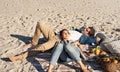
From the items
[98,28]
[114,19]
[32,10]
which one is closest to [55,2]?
[32,10]

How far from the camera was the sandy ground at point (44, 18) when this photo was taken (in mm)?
6914

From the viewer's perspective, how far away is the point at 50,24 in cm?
946

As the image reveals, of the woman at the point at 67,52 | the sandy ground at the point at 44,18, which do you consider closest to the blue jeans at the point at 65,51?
the woman at the point at 67,52

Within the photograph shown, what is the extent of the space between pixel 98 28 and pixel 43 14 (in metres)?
2.78

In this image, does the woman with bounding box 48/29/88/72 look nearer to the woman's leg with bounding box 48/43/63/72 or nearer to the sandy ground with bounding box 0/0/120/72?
the woman's leg with bounding box 48/43/63/72

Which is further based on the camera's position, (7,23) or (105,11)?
(105,11)

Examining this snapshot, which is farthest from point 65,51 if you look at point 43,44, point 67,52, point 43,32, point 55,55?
point 43,32

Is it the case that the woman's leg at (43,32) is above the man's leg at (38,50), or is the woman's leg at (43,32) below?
above

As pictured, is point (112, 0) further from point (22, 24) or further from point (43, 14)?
point (22, 24)

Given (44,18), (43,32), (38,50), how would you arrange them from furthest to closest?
1. (44,18)
2. (43,32)
3. (38,50)

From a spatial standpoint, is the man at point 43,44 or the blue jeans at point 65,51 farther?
the man at point 43,44

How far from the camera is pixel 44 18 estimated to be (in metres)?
10.4

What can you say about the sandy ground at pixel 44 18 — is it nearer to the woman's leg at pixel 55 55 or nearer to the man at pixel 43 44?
the man at pixel 43 44

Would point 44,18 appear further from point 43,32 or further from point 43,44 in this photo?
point 43,44
